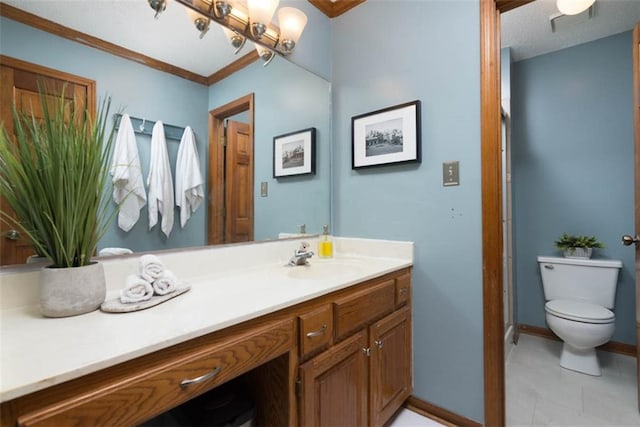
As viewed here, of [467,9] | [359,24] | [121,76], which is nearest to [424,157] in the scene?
[467,9]

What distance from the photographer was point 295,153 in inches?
67.7

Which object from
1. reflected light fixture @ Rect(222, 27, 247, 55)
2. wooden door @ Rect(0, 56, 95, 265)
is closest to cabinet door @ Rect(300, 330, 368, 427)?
wooden door @ Rect(0, 56, 95, 265)

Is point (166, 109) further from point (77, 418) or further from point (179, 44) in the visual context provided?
point (77, 418)

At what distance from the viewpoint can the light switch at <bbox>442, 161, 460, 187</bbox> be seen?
4.67ft

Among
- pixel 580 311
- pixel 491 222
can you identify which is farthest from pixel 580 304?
pixel 491 222

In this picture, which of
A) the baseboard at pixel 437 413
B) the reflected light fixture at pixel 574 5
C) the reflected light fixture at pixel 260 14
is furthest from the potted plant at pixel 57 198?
the reflected light fixture at pixel 574 5

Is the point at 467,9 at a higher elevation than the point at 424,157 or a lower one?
higher

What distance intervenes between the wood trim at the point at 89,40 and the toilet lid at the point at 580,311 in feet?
8.33

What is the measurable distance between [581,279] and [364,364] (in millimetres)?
2060

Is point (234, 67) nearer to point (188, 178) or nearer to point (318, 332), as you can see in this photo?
point (188, 178)

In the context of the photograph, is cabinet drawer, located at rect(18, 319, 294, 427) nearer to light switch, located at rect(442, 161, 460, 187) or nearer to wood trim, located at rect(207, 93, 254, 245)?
wood trim, located at rect(207, 93, 254, 245)

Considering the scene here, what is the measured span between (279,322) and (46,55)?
1.06 metres

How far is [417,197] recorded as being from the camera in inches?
61.0

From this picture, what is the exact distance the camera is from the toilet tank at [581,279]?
82.0 inches
